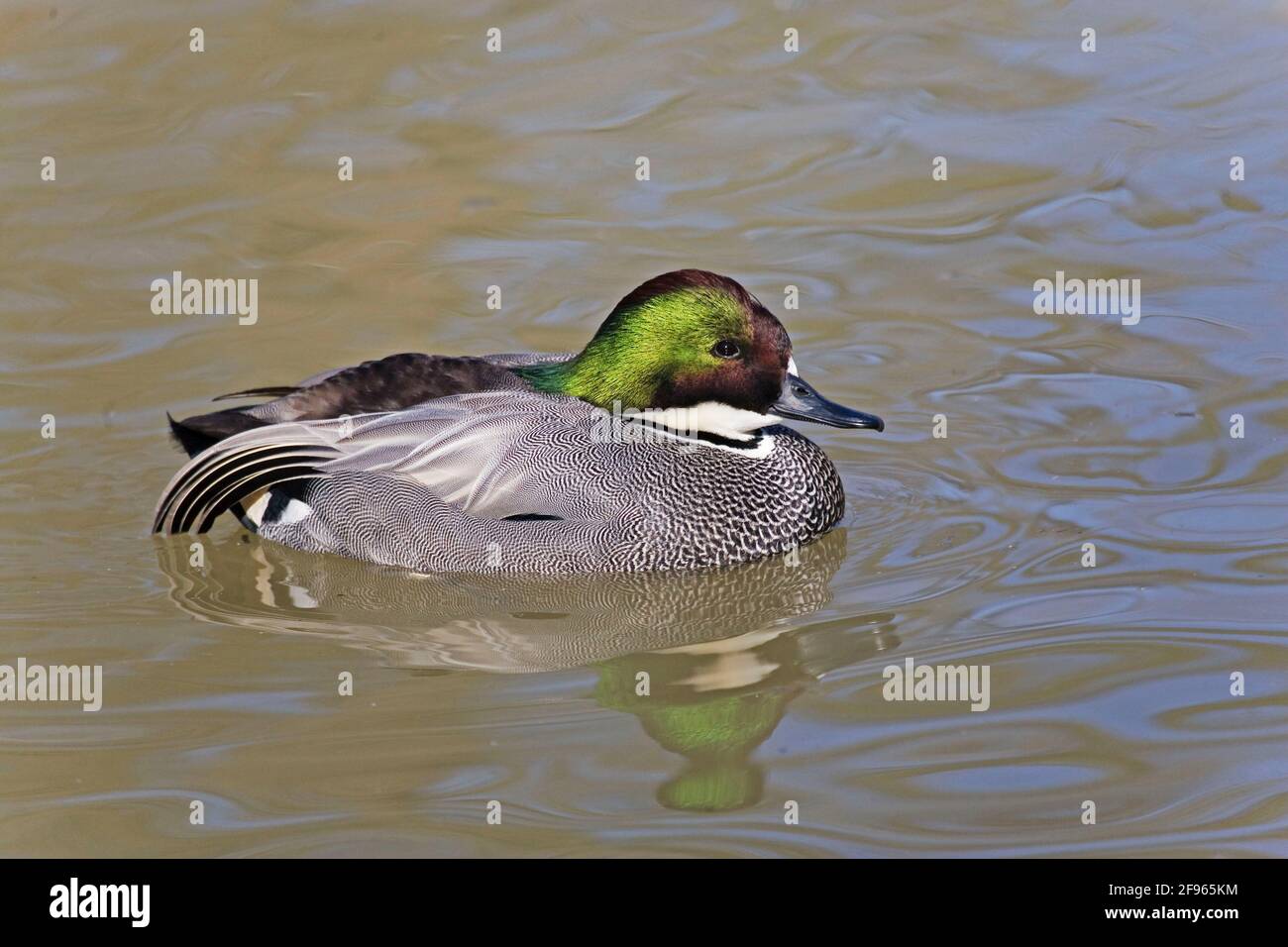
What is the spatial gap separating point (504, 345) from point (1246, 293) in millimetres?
3909

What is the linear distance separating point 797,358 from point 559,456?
233 cm

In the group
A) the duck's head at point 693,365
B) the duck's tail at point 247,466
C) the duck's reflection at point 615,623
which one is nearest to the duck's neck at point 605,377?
the duck's head at point 693,365

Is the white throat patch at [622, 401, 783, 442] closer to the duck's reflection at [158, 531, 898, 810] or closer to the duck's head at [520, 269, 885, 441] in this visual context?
the duck's head at [520, 269, 885, 441]

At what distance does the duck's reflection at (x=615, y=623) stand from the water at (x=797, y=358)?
0.07 ft

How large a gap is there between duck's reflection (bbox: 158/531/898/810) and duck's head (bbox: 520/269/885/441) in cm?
65

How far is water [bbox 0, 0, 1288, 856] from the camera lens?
6418mm

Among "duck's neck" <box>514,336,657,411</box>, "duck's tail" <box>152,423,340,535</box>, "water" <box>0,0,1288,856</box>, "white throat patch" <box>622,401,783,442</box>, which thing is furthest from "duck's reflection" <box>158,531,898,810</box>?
"duck's neck" <box>514,336,657,411</box>

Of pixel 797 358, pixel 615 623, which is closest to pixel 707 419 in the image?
pixel 615 623

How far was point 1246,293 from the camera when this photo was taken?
10219mm

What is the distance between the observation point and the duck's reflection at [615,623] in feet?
23.0

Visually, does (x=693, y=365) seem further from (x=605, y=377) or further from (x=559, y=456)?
(x=559, y=456)

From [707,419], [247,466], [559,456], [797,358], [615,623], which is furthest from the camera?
[797,358]

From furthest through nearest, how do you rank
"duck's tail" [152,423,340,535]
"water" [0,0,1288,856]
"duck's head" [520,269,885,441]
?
"duck's tail" [152,423,340,535]
"duck's head" [520,269,885,441]
"water" [0,0,1288,856]

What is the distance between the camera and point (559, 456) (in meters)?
8.00
